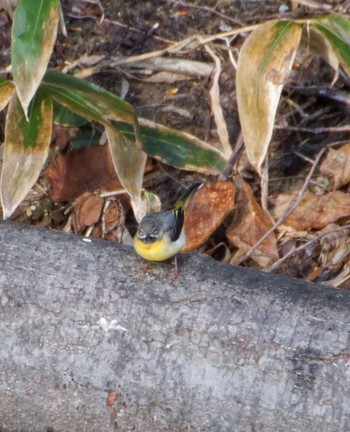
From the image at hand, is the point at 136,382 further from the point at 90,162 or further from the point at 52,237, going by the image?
the point at 90,162

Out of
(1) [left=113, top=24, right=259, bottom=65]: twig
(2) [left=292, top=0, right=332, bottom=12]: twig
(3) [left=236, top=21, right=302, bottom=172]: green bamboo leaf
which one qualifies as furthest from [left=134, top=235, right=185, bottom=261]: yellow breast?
(2) [left=292, top=0, right=332, bottom=12]: twig

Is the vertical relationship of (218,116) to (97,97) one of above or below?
below

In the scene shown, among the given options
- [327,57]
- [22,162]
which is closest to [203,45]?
[327,57]

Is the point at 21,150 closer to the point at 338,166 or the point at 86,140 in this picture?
the point at 86,140

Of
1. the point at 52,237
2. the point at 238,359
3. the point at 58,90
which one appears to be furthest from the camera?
the point at 58,90

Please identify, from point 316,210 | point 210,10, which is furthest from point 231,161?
point 210,10
